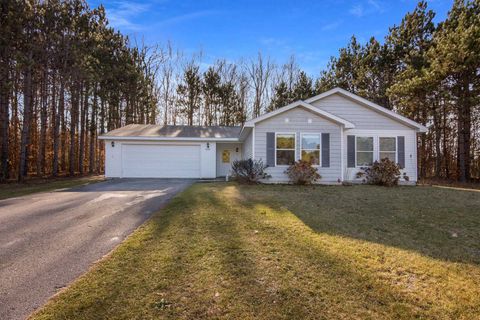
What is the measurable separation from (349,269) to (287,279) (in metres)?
0.84

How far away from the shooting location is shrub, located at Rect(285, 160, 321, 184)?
429 inches

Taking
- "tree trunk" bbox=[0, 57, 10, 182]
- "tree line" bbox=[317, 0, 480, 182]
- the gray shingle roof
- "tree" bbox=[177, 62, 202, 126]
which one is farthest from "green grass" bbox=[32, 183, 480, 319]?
"tree" bbox=[177, 62, 202, 126]

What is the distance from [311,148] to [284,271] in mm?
9178

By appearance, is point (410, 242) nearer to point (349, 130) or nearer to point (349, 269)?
point (349, 269)

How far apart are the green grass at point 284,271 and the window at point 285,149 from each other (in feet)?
19.6

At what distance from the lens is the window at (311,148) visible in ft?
37.6

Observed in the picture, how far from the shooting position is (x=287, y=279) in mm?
2766

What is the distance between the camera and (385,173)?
Answer: 1132cm

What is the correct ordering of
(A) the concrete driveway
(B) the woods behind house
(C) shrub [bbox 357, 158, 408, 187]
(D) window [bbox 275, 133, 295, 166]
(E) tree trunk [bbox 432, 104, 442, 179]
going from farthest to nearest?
(E) tree trunk [bbox 432, 104, 442, 179] < (B) the woods behind house < (D) window [bbox 275, 133, 295, 166] < (C) shrub [bbox 357, 158, 408, 187] < (A) the concrete driveway

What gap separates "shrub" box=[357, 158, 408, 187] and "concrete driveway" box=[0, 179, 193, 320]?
9.53 meters

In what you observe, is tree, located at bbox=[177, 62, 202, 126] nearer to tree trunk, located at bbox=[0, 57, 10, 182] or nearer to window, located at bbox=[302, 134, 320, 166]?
tree trunk, located at bbox=[0, 57, 10, 182]

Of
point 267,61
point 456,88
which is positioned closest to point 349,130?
point 456,88

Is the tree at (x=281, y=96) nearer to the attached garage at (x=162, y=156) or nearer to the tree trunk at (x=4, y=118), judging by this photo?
the attached garage at (x=162, y=156)

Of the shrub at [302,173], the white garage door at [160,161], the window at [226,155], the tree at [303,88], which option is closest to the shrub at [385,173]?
the shrub at [302,173]
